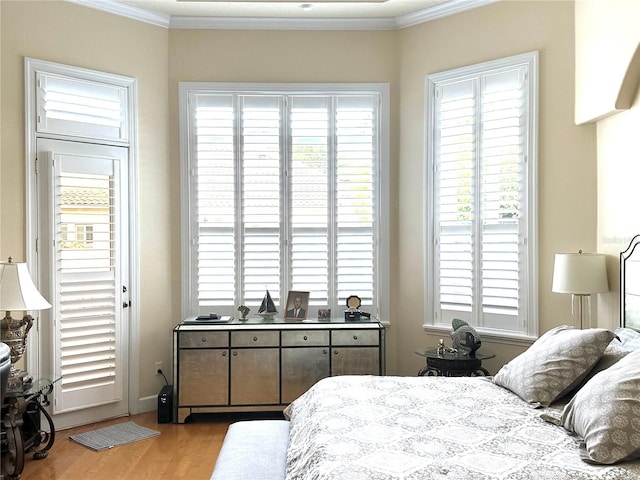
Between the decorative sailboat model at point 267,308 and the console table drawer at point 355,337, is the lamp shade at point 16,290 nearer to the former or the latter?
the decorative sailboat model at point 267,308

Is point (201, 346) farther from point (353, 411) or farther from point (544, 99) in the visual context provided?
point (544, 99)

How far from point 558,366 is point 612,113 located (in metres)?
1.80

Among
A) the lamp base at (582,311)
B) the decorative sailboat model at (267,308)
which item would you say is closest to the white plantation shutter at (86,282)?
the decorative sailboat model at (267,308)

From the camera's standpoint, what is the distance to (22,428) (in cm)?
381

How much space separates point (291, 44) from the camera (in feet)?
15.9

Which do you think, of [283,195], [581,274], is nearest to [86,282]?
[283,195]

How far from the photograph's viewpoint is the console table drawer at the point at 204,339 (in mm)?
4410

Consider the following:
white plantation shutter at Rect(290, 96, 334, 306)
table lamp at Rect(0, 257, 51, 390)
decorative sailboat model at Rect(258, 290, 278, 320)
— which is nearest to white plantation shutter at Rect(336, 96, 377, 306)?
white plantation shutter at Rect(290, 96, 334, 306)

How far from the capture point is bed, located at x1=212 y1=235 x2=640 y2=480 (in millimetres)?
1979

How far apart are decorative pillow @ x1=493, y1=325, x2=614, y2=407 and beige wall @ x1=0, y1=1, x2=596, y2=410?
138 cm

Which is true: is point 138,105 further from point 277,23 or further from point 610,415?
point 610,415

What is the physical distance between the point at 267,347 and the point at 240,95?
6.83ft

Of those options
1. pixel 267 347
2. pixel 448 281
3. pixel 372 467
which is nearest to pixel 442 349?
pixel 448 281

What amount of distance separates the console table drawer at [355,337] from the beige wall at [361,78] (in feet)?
1.56
